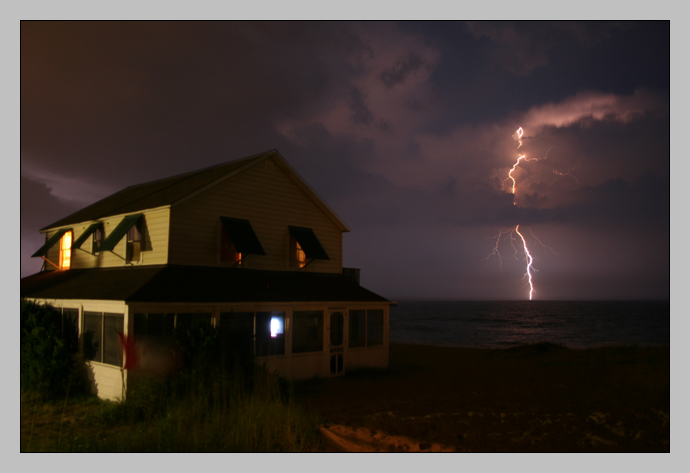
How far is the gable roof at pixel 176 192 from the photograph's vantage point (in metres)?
16.2

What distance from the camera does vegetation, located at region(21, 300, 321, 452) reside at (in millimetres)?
8148

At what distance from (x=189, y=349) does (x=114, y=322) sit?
9.94 ft

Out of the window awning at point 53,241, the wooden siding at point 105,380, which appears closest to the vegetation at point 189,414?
the wooden siding at point 105,380

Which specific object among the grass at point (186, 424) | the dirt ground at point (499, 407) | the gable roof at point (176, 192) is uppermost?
the gable roof at point (176, 192)

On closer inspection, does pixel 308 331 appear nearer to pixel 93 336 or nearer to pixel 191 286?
pixel 191 286

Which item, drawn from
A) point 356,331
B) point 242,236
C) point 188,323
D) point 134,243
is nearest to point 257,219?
point 242,236

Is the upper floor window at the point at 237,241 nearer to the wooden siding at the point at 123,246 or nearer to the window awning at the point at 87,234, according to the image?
the wooden siding at the point at 123,246

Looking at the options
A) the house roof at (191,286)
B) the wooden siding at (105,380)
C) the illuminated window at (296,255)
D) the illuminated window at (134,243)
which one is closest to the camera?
the wooden siding at (105,380)

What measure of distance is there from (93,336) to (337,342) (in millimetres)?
7744

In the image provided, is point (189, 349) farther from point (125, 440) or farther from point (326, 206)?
point (326, 206)

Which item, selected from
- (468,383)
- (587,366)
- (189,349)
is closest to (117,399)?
(189,349)

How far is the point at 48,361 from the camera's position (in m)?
13.1

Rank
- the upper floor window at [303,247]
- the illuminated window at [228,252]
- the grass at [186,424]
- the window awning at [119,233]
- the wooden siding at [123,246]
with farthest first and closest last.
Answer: the upper floor window at [303,247] < the illuminated window at [228,252] < the window awning at [119,233] < the wooden siding at [123,246] < the grass at [186,424]

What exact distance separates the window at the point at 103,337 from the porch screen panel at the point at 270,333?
394 cm
